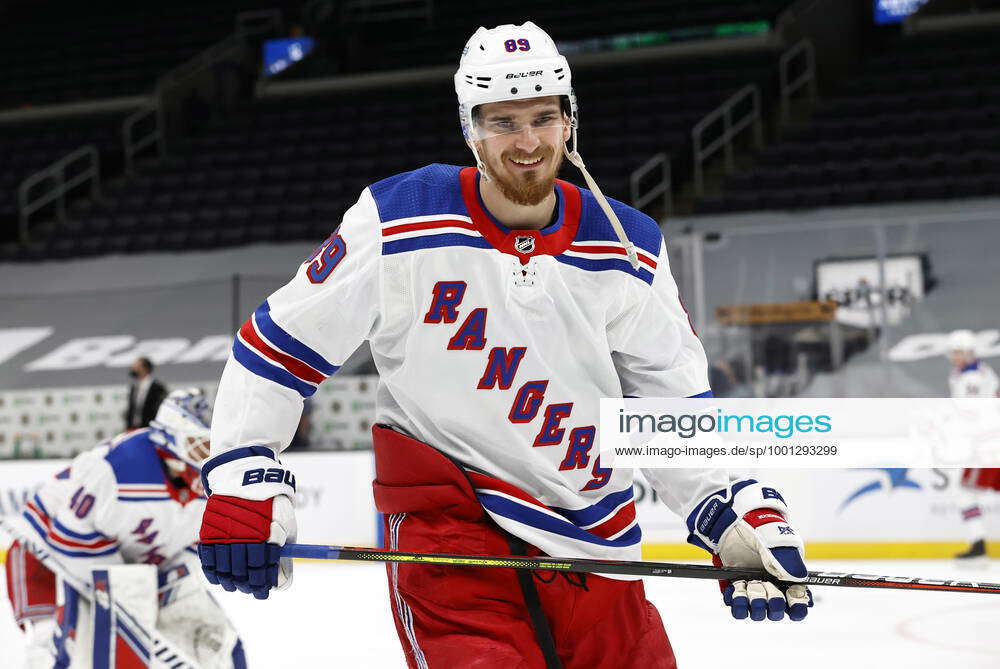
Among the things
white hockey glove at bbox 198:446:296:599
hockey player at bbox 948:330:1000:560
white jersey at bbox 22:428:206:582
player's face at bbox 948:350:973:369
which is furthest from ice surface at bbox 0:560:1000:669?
white hockey glove at bbox 198:446:296:599

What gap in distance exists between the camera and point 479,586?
5.53 feet

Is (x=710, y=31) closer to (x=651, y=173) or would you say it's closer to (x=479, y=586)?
(x=651, y=173)

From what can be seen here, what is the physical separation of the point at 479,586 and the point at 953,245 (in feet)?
16.3

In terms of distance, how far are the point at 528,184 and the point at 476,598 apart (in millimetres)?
546

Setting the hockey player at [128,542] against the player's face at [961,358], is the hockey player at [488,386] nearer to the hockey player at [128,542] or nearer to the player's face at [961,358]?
the hockey player at [128,542]

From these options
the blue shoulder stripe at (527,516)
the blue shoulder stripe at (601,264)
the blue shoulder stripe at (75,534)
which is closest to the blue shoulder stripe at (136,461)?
the blue shoulder stripe at (75,534)

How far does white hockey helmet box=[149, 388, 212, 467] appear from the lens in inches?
121

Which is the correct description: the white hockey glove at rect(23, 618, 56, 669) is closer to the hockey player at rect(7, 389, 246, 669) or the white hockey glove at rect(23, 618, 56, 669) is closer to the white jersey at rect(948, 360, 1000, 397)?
the hockey player at rect(7, 389, 246, 669)

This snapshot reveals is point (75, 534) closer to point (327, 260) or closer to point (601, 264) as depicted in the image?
point (327, 260)

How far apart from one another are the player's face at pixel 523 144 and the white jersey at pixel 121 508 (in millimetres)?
1653

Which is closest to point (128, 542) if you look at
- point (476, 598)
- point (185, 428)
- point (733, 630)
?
point (185, 428)

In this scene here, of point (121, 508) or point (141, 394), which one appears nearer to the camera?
point (121, 508)

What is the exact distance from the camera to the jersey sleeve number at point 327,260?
1720 millimetres

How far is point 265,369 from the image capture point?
5.65 feet
